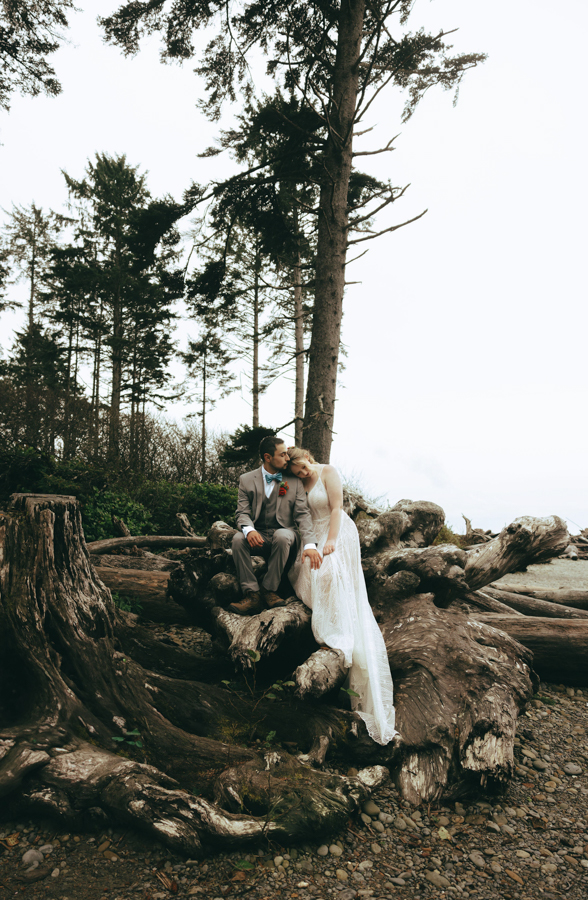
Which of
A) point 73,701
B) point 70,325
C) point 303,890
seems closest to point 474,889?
point 303,890

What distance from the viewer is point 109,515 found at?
9680 millimetres

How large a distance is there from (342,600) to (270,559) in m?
0.82

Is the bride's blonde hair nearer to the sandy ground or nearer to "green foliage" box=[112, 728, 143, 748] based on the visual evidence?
"green foliage" box=[112, 728, 143, 748]

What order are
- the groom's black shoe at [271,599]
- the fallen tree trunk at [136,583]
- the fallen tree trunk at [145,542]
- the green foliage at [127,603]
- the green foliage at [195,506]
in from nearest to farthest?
the groom's black shoe at [271,599] → the green foliage at [127,603] → the fallen tree trunk at [136,583] → the fallen tree trunk at [145,542] → the green foliage at [195,506]

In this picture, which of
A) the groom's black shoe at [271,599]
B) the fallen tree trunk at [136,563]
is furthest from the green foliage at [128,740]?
the fallen tree trunk at [136,563]

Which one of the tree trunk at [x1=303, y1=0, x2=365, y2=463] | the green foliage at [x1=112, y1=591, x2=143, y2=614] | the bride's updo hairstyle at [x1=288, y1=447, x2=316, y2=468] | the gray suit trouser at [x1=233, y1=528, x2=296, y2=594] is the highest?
the tree trunk at [x1=303, y1=0, x2=365, y2=463]

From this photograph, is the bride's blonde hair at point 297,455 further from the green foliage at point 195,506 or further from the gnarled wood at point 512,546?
the green foliage at point 195,506

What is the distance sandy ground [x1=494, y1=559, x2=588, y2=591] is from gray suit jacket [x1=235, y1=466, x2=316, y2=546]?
229 inches

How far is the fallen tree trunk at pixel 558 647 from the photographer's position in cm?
542

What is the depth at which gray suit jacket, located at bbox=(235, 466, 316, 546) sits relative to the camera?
15.5 feet

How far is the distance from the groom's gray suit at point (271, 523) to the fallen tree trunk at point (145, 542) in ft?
14.1

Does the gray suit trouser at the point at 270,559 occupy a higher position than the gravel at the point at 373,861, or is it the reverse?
the gray suit trouser at the point at 270,559

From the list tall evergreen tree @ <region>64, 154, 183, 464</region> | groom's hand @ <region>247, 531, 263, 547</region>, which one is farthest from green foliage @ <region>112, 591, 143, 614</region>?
tall evergreen tree @ <region>64, 154, 183, 464</region>

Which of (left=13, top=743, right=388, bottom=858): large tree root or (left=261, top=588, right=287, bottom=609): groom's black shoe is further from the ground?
(left=261, top=588, right=287, bottom=609): groom's black shoe
